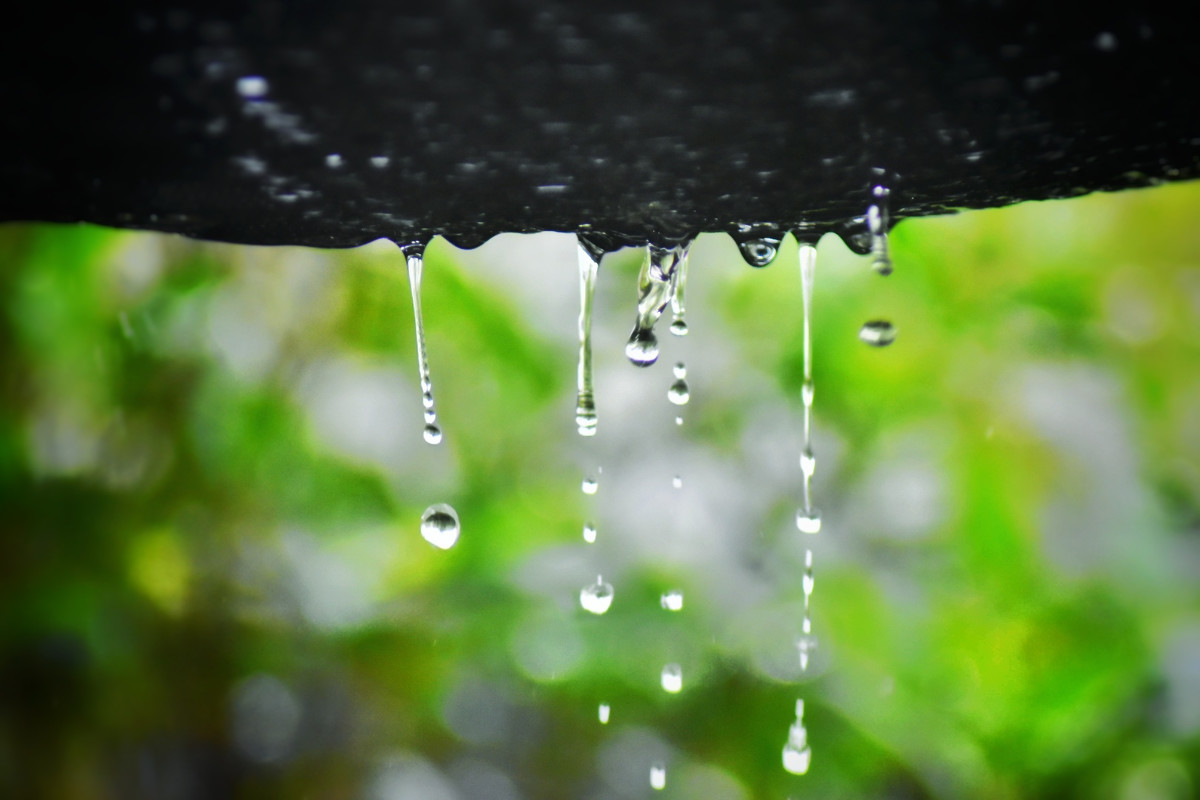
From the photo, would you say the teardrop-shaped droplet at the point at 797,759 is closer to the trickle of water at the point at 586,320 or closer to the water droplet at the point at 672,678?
the water droplet at the point at 672,678

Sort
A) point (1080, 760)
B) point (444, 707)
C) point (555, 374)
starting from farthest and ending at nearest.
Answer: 1. point (444, 707)
2. point (555, 374)
3. point (1080, 760)

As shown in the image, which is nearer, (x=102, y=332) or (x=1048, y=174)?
(x=1048, y=174)

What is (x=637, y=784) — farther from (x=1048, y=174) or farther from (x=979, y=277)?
(x=1048, y=174)

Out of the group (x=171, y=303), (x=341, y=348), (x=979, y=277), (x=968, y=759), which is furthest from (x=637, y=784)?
(x=171, y=303)

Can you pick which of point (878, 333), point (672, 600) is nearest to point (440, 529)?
point (672, 600)

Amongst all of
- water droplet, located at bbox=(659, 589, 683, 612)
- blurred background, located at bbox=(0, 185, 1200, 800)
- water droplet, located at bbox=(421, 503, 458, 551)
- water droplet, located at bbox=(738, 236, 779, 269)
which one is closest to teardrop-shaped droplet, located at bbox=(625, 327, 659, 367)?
water droplet, located at bbox=(738, 236, 779, 269)

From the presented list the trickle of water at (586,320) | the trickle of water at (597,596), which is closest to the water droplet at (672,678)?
the trickle of water at (597,596)

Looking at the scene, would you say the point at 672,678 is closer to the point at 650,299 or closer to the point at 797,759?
the point at 797,759
